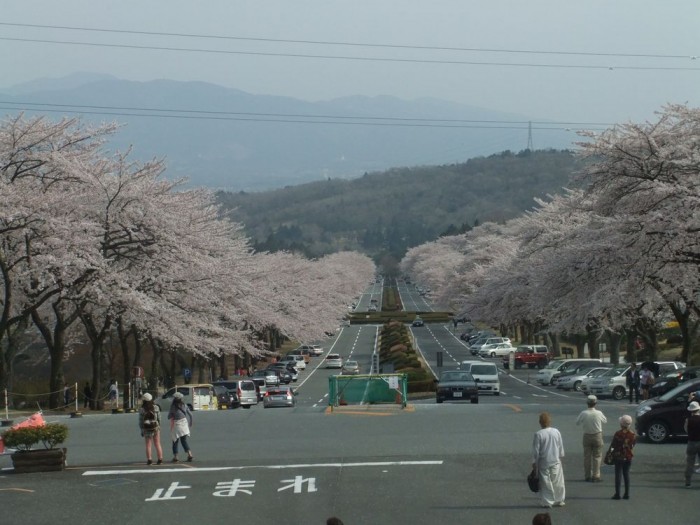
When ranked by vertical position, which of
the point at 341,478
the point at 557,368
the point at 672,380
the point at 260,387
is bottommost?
the point at 260,387

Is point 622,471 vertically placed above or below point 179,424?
below

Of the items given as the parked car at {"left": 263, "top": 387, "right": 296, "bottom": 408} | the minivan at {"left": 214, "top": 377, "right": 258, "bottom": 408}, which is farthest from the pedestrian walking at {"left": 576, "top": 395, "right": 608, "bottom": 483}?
the minivan at {"left": 214, "top": 377, "right": 258, "bottom": 408}

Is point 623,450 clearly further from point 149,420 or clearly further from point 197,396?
point 197,396

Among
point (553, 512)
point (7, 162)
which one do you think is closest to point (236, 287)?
point (7, 162)

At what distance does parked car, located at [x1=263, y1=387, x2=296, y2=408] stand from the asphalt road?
47.6 feet

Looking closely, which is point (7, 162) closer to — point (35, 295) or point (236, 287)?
point (35, 295)

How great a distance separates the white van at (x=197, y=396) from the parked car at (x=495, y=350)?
4258cm

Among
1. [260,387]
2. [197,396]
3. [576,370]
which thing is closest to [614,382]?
[576,370]

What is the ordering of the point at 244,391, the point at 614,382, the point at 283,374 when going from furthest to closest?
the point at 283,374, the point at 244,391, the point at 614,382

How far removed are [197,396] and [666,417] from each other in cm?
2249

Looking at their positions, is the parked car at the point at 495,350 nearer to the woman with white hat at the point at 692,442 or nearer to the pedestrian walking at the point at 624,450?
the woman with white hat at the point at 692,442

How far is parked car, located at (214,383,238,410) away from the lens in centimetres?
4378

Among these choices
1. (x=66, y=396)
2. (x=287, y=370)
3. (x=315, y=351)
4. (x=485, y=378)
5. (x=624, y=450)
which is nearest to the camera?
(x=624, y=450)

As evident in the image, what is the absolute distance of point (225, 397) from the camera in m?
44.6
